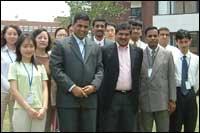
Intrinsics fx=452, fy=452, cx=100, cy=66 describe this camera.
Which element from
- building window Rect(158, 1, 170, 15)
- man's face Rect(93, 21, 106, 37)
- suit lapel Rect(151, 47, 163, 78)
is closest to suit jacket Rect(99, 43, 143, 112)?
suit lapel Rect(151, 47, 163, 78)

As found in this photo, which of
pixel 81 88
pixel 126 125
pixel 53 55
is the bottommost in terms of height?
pixel 126 125

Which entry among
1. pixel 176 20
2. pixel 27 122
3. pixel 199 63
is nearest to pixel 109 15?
pixel 176 20

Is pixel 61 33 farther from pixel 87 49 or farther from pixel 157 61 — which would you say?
pixel 157 61

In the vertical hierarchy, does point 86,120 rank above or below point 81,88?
below

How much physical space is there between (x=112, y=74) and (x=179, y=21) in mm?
21588

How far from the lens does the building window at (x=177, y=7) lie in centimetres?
2606

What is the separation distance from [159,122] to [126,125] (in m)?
0.50

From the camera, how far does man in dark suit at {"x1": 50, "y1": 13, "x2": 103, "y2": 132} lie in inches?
202

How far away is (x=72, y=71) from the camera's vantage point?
5145mm

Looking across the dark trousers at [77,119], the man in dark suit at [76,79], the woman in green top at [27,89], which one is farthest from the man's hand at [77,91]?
the woman in green top at [27,89]

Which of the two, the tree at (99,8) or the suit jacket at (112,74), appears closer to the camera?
the suit jacket at (112,74)

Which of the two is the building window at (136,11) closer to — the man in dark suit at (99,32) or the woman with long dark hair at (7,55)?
the man in dark suit at (99,32)

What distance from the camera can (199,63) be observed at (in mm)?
6383

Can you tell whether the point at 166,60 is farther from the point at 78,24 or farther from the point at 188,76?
the point at 78,24
